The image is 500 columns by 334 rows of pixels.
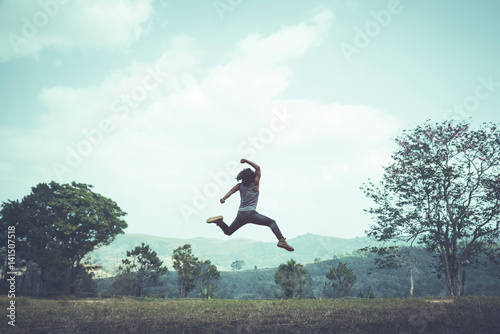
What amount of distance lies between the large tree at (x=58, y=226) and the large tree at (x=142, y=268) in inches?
277

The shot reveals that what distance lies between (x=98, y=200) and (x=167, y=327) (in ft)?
124

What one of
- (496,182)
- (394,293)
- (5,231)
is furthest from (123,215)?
(394,293)

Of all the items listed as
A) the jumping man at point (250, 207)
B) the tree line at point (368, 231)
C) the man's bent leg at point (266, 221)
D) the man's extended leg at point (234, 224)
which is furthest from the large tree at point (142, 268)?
the man's bent leg at point (266, 221)

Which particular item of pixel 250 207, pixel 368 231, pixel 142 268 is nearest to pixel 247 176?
pixel 250 207

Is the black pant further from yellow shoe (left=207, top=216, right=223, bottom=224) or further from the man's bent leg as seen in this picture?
yellow shoe (left=207, top=216, right=223, bottom=224)

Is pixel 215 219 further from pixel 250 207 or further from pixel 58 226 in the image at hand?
pixel 58 226

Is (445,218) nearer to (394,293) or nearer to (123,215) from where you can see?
(123,215)

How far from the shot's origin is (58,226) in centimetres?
3644

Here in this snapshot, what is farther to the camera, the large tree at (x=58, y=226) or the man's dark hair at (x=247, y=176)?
the large tree at (x=58, y=226)

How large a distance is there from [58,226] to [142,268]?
14.8m

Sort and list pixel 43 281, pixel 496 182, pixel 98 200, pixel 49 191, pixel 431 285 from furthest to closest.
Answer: pixel 431 285 → pixel 98 200 → pixel 49 191 → pixel 43 281 → pixel 496 182

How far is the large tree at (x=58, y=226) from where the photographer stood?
3588 cm

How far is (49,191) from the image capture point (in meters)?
39.2

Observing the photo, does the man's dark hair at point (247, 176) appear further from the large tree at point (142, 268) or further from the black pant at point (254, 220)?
the large tree at point (142, 268)
